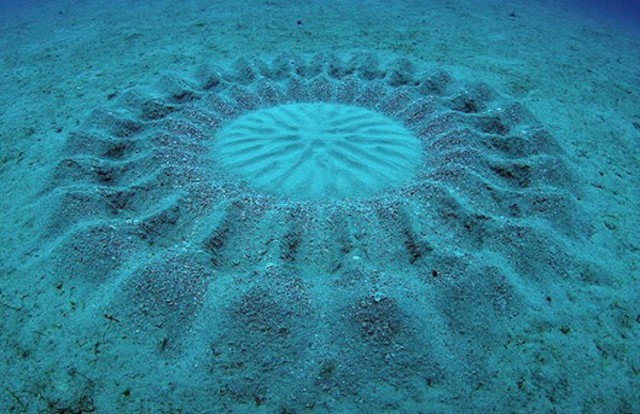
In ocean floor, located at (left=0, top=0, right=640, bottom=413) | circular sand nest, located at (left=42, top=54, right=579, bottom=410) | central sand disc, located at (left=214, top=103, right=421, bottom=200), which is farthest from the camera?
central sand disc, located at (left=214, top=103, right=421, bottom=200)

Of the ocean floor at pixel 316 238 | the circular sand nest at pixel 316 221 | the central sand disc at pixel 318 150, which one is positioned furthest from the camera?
the central sand disc at pixel 318 150

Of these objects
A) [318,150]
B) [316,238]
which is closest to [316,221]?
[316,238]

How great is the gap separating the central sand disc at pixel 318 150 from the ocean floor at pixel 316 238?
18 mm

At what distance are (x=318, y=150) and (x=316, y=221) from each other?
81 centimetres

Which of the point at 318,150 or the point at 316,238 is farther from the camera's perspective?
the point at 318,150

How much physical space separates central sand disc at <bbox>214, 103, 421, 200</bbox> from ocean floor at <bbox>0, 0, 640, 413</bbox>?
0.7 inches

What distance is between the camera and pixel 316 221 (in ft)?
8.89

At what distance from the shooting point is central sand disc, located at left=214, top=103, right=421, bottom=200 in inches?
119

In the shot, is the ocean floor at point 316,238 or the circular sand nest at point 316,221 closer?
the ocean floor at point 316,238

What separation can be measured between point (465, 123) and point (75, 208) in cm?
304

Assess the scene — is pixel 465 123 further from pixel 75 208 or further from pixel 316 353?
pixel 75 208

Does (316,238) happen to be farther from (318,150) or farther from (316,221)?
(318,150)

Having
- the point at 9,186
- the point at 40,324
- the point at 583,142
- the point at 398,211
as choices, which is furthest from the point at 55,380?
the point at 583,142

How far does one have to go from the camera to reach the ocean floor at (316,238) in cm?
191
